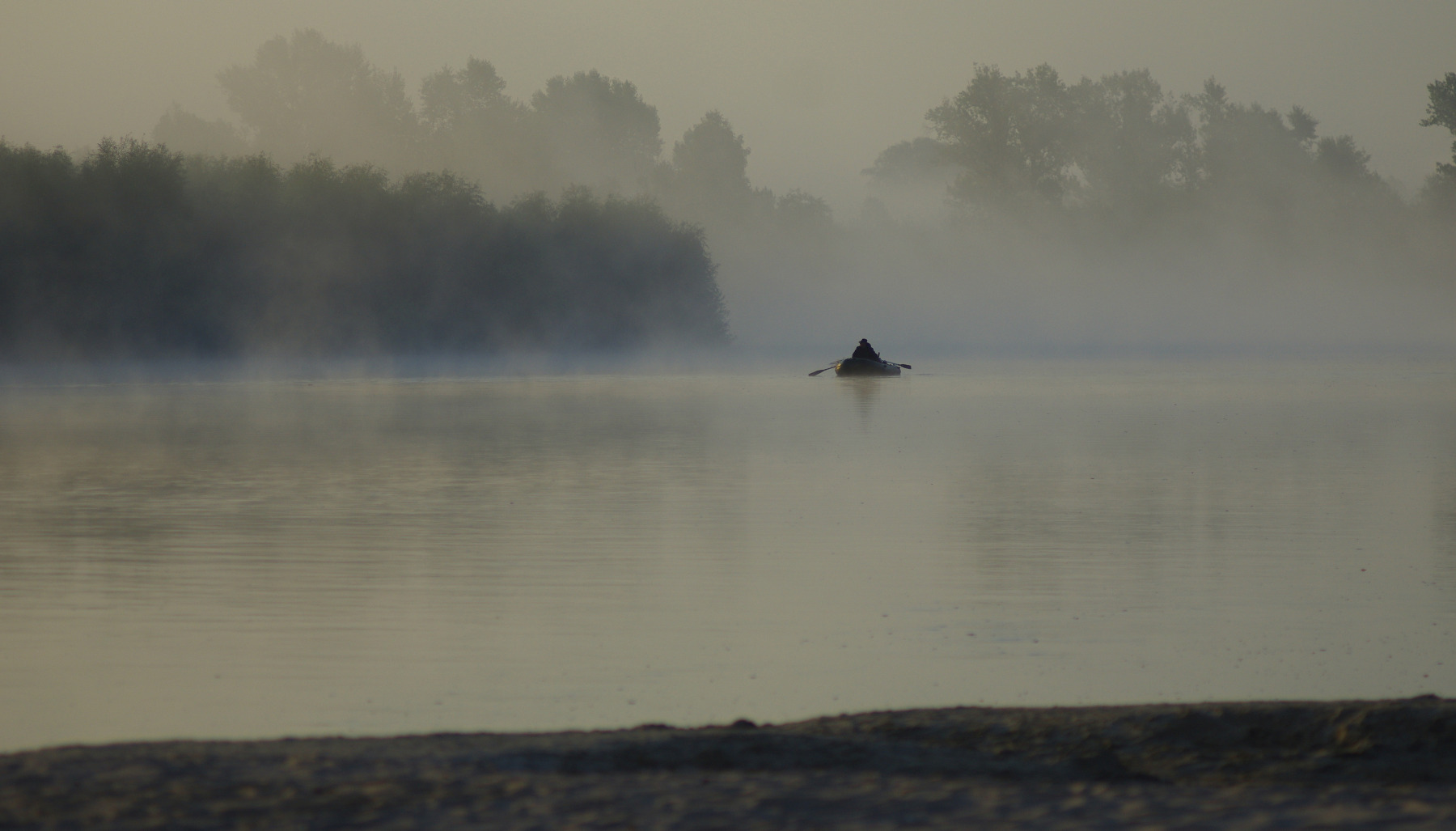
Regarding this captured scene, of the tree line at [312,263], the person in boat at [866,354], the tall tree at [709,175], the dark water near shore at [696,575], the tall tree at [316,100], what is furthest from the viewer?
the tall tree at [709,175]

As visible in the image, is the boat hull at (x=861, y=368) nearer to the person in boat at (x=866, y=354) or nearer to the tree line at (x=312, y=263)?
the person in boat at (x=866, y=354)

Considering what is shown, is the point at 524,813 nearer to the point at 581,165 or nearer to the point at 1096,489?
the point at 1096,489

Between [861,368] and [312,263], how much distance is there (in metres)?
27.9

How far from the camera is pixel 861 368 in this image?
171ft

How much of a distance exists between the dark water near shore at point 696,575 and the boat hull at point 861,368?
24.5 metres

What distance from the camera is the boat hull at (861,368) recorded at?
171ft

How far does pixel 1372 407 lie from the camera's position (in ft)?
110

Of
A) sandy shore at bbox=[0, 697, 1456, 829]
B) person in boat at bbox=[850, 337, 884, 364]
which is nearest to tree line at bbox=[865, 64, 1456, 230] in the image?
person in boat at bbox=[850, 337, 884, 364]

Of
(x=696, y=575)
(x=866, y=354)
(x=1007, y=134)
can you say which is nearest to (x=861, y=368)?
(x=866, y=354)

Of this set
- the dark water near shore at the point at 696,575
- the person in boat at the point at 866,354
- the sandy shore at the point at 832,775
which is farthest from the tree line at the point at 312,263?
the sandy shore at the point at 832,775

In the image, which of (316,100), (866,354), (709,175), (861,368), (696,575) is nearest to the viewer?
(696,575)

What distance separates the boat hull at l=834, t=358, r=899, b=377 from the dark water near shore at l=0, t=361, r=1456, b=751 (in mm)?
24462

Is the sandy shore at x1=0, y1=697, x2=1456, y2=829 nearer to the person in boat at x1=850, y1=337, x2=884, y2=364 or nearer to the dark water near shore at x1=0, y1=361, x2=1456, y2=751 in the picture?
the dark water near shore at x1=0, y1=361, x2=1456, y2=751

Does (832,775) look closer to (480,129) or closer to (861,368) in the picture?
(861,368)
